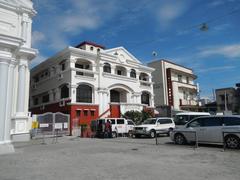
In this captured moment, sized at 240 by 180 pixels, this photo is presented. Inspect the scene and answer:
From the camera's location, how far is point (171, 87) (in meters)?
42.5

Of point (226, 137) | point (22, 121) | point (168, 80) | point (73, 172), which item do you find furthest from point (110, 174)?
point (168, 80)

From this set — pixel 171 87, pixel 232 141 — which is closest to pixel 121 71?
pixel 171 87

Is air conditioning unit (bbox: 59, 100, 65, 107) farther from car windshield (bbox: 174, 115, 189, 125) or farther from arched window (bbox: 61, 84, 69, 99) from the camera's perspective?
car windshield (bbox: 174, 115, 189, 125)

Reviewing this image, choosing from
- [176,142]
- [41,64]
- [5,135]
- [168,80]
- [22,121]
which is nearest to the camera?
[5,135]

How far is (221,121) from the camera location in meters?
Result: 13.0

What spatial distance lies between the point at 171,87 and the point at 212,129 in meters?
29.7

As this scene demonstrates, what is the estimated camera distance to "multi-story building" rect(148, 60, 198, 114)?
42.3 metres

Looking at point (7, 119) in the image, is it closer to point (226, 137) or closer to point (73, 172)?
point (73, 172)

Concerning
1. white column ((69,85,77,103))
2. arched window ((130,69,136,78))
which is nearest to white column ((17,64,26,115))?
white column ((69,85,77,103))

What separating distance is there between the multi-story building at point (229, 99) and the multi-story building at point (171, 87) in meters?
13.2

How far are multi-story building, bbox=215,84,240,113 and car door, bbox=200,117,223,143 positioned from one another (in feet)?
143

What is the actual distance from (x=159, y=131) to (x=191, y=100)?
27.5 meters

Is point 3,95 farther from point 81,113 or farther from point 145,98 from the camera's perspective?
point 145,98

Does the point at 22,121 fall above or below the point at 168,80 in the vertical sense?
below
